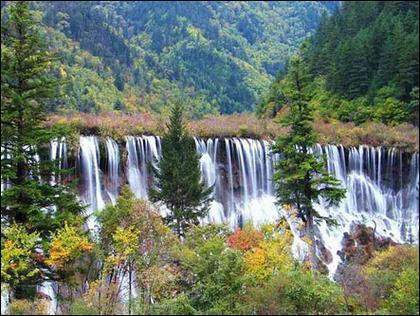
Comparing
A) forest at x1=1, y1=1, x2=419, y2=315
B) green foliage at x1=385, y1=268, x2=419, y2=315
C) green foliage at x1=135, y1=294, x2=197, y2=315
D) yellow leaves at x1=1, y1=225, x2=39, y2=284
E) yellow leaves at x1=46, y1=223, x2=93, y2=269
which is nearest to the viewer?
green foliage at x1=385, y1=268, x2=419, y2=315

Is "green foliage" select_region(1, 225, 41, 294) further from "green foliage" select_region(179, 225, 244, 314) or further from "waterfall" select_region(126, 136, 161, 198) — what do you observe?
"waterfall" select_region(126, 136, 161, 198)

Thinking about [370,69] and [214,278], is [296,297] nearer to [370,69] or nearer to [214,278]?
[214,278]

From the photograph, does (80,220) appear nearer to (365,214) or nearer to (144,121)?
(144,121)

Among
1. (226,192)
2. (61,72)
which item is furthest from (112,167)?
(61,72)

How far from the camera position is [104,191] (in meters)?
36.7

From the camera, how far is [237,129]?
4516 centimetres

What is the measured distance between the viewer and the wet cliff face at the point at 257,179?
3706 centimetres

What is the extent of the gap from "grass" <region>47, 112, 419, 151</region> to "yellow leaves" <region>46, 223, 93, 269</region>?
1998cm

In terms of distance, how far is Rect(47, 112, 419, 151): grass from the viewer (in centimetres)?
3978

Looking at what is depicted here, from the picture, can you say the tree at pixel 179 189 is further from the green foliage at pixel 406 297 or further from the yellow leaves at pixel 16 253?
the green foliage at pixel 406 297

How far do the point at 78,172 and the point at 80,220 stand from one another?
1820cm

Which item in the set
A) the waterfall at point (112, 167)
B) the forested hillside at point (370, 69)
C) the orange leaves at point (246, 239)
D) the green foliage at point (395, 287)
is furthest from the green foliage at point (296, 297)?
the forested hillside at point (370, 69)

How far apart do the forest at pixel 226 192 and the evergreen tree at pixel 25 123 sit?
6 cm

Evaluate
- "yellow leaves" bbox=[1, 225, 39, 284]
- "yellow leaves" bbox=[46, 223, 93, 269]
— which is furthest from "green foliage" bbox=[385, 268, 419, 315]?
"yellow leaves" bbox=[1, 225, 39, 284]
